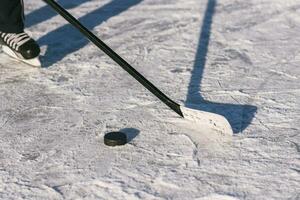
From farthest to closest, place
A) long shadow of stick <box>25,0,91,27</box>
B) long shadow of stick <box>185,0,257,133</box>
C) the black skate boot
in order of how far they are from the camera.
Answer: long shadow of stick <box>25,0,91,27</box>, the black skate boot, long shadow of stick <box>185,0,257,133</box>

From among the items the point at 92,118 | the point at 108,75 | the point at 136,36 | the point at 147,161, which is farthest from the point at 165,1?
the point at 147,161

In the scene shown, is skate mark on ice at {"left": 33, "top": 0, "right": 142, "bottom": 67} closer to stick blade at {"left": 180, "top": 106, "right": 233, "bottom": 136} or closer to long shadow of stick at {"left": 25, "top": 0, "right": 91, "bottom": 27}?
long shadow of stick at {"left": 25, "top": 0, "right": 91, "bottom": 27}

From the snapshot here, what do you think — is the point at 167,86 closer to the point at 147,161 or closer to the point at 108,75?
the point at 108,75

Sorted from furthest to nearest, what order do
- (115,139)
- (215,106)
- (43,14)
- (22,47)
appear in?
(43,14) → (22,47) → (215,106) → (115,139)

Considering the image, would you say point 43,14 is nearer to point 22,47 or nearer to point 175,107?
point 22,47

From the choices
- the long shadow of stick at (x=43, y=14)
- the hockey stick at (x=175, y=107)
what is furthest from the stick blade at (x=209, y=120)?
the long shadow of stick at (x=43, y=14)

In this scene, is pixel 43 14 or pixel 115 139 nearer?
pixel 115 139

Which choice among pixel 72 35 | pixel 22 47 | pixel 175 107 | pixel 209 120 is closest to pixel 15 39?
pixel 22 47

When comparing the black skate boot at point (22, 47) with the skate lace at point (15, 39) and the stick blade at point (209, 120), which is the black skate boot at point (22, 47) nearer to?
the skate lace at point (15, 39)

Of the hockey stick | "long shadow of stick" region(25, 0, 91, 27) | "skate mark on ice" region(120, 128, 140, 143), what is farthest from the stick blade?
"long shadow of stick" region(25, 0, 91, 27)
